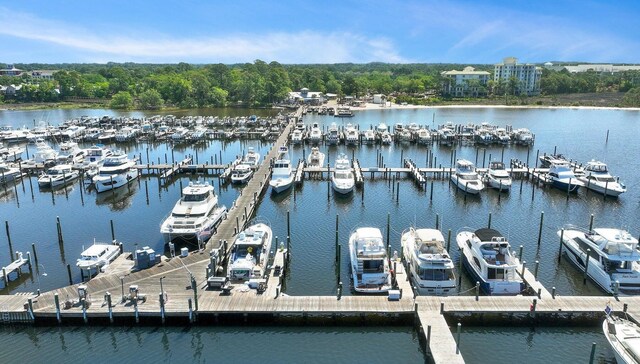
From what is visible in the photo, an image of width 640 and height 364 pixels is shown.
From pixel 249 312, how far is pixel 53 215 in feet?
101

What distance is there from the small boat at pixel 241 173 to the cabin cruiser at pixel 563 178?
35778mm

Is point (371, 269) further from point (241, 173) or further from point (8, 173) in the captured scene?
point (8, 173)

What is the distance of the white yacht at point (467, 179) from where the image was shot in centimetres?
5075

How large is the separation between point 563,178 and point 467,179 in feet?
36.2

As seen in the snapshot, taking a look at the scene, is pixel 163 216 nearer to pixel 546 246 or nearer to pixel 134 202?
pixel 134 202

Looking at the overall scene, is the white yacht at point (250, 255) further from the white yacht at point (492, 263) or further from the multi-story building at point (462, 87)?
the multi-story building at point (462, 87)

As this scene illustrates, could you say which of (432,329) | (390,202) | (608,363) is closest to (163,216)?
(390,202)

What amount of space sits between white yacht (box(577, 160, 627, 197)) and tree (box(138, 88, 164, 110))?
12254cm

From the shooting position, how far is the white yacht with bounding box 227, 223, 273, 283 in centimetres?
2944

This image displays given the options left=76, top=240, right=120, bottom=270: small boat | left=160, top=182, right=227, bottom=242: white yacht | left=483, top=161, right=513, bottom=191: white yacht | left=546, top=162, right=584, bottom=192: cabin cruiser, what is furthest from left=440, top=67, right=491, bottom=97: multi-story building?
left=76, top=240, right=120, bottom=270: small boat

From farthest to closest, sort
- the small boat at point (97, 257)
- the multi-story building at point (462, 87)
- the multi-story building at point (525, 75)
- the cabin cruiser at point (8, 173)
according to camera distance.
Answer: the multi-story building at point (525, 75) → the multi-story building at point (462, 87) → the cabin cruiser at point (8, 173) → the small boat at point (97, 257)

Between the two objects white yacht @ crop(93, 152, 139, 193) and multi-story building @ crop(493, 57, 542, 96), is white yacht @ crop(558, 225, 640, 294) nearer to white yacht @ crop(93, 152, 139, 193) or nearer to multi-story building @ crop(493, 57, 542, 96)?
white yacht @ crop(93, 152, 139, 193)

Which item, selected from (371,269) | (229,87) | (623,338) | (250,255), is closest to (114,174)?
(250,255)

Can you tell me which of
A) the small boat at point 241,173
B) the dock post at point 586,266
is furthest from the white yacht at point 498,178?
the small boat at point 241,173
